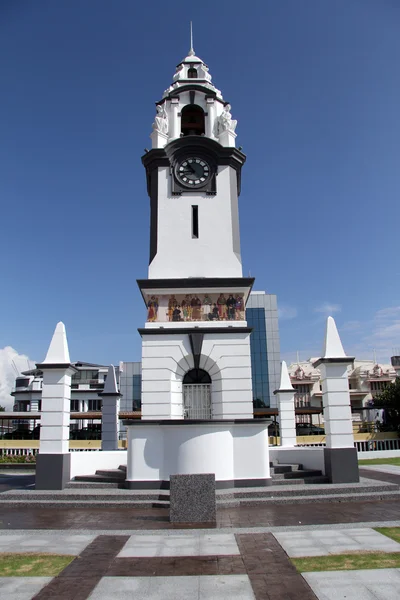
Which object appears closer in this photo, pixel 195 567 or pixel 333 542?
pixel 195 567

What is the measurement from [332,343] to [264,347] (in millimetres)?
63100

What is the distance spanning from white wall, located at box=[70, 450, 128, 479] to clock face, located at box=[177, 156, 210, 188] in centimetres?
1109

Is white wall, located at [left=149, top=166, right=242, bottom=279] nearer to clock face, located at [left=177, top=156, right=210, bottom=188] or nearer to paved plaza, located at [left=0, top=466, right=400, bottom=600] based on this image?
clock face, located at [left=177, top=156, right=210, bottom=188]

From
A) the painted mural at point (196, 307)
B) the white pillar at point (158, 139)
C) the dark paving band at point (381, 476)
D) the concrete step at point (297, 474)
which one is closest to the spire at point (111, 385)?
the painted mural at point (196, 307)

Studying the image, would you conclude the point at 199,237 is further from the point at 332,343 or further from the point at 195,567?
the point at 195,567

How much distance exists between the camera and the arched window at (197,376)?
58.4 feet

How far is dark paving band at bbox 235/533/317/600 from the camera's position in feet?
20.0

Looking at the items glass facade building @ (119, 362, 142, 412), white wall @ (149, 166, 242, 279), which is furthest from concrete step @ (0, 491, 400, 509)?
glass facade building @ (119, 362, 142, 412)

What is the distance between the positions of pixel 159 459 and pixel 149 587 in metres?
8.59

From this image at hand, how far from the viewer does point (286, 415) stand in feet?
75.8

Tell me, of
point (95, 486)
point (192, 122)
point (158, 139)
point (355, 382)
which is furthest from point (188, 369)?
point (355, 382)

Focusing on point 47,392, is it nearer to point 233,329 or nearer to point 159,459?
point 159,459

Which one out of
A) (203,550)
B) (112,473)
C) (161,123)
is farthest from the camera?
(161,123)

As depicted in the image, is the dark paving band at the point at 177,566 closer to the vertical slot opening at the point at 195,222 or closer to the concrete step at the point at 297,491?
the concrete step at the point at 297,491
